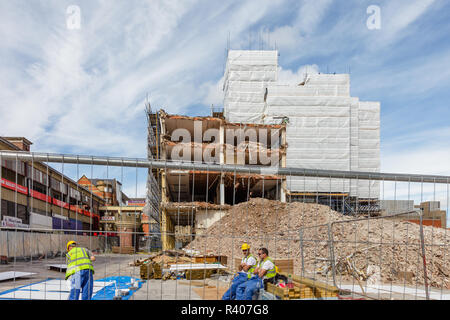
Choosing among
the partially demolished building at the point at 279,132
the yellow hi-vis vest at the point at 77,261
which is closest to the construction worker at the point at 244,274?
the yellow hi-vis vest at the point at 77,261

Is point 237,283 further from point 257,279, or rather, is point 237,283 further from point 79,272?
point 79,272

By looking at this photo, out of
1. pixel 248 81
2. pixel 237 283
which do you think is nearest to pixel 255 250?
pixel 237 283

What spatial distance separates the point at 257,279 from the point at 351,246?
9657 mm

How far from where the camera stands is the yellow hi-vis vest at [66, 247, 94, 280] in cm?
687

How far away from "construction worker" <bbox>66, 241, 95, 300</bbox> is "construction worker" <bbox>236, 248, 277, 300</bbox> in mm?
3056

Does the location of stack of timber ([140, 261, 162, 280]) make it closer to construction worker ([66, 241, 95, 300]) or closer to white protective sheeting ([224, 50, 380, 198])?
construction worker ([66, 241, 95, 300])

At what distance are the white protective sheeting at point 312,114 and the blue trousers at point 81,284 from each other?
31606 mm

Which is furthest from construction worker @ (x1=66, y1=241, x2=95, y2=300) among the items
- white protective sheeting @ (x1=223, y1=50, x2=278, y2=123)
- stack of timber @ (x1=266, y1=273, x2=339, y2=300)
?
white protective sheeting @ (x1=223, y1=50, x2=278, y2=123)

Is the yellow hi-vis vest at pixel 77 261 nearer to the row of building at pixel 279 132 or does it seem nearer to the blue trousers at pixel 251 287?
the blue trousers at pixel 251 287

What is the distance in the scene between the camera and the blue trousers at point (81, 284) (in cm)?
680

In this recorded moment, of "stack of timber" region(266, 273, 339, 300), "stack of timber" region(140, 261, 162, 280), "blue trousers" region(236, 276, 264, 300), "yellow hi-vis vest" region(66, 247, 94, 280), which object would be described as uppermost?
"yellow hi-vis vest" region(66, 247, 94, 280)

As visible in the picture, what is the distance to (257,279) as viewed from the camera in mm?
6730

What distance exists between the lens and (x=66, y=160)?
740 centimetres
